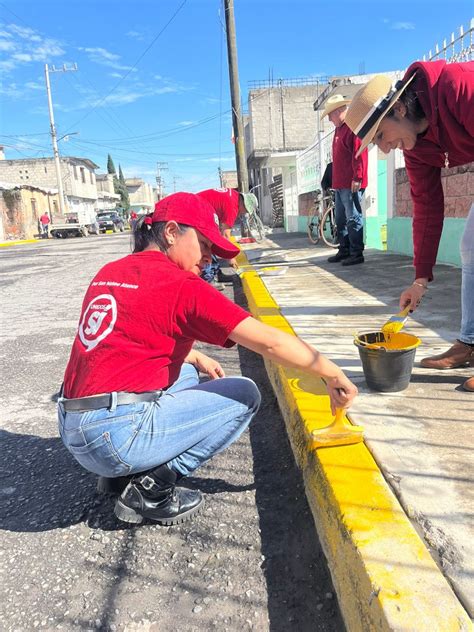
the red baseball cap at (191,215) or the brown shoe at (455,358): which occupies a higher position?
the red baseball cap at (191,215)

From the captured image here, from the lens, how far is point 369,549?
1531mm

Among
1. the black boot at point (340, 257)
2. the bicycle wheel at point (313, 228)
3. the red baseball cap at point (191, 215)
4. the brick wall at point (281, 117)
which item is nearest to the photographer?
the red baseball cap at point (191, 215)

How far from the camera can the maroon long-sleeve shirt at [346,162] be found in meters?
6.88

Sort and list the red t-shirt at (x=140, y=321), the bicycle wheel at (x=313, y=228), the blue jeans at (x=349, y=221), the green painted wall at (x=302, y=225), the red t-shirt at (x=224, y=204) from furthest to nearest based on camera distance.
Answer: the green painted wall at (x=302, y=225) → the bicycle wheel at (x=313, y=228) → the blue jeans at (x=349, y=221) → the red t-shirt at (x=224, y=204) → the red t-shirt at (x=140, y=321)

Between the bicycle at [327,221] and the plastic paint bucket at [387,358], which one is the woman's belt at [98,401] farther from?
the bicycle at [327,221]

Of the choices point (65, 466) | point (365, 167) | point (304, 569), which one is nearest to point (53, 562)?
point (65, 466)

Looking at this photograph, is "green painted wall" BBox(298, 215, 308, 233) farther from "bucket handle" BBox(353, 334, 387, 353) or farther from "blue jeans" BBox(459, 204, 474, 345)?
"bucket handle" BBox(353, 334, 387, 353)

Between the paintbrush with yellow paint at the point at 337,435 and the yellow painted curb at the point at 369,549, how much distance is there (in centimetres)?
3

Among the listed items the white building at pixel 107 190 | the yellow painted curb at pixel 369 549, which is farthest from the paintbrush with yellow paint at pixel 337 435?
the white building at pixel 107 190

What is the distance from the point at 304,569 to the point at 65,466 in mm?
1417

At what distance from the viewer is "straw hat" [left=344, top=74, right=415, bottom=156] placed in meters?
2.34

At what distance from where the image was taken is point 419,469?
6.49 feet

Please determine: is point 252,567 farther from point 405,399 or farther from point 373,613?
point 405,399

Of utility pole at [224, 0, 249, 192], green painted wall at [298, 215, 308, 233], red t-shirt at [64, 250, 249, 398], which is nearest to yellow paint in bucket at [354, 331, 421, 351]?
red t-shirt at [64, 250, 249, 398]
